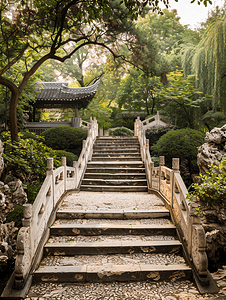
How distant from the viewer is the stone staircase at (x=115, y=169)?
23.4 feet

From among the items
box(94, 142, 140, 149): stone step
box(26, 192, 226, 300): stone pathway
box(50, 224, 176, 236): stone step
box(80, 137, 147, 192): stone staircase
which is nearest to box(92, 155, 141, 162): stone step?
box(80, 137, 147, 192): stone staircase

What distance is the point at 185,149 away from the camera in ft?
29.2

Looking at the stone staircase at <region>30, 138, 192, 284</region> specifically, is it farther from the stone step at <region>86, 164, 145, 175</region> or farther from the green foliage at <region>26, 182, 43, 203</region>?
the stone step at <region>86, 164, 145, 175</region>

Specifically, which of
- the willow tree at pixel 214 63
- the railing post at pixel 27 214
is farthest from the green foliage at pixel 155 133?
the railing post at pixel 27 214

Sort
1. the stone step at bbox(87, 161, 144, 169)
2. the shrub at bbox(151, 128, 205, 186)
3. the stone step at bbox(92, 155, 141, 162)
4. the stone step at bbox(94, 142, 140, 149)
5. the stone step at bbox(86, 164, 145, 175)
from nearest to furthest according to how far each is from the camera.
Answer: the stone step at bbox(86, 164, 145, 175)
the stone step at bbox(87, 161, 144, 169)
the shrub at bbox(151, 128, 205, 186)
the stone step at bbox(92, 155, 141, 162)
the stone step at bbox(94, 142, 140, 149)

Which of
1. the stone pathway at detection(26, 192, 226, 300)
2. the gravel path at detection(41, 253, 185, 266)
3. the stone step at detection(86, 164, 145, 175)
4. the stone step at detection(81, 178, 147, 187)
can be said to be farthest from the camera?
the stone step at detection(86, 164, 145, 175)

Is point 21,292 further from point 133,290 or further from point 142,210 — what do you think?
point 142,210

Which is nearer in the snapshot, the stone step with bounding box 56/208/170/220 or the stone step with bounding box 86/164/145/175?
the stone step with bounding box 56/208/170/220

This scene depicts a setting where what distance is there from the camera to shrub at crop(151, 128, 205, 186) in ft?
29.0

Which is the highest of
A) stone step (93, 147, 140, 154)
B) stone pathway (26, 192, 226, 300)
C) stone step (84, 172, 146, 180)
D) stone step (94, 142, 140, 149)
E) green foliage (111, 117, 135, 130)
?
green foliage (111, 117, 135, 130)

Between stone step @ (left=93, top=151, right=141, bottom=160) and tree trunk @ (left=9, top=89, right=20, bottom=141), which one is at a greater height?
tree trunk @ (left=9, top=89, right=20, bottom=141)

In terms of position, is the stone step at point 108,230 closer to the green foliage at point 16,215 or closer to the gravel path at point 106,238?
the gravel path at point 106,238

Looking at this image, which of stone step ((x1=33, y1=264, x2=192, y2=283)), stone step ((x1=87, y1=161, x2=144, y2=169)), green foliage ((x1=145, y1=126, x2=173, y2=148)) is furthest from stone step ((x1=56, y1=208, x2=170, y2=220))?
green foliage ((x1=145, y1=126, x2=173, y2=148))

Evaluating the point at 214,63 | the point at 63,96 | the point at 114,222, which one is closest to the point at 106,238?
the point at 114,222
